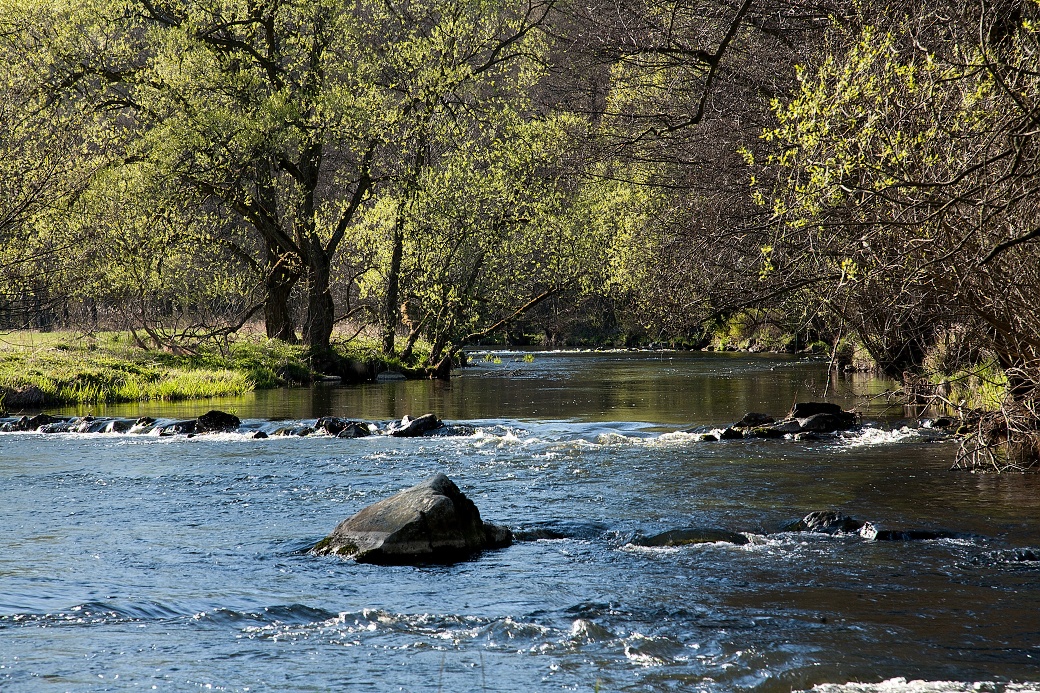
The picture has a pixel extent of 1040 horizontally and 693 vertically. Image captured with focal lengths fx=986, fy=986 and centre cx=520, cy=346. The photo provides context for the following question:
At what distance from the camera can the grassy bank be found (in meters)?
22.6

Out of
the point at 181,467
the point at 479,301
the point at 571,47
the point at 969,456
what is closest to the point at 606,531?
the point at 969,456

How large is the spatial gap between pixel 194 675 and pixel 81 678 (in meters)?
0.62

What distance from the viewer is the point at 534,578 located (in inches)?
309

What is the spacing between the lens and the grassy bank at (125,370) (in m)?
22.6

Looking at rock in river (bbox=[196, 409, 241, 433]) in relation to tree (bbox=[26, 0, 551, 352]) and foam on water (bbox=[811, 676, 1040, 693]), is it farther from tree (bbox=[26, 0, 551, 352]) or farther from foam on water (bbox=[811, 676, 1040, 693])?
foam on water (bbox=[811, 676, 1040, 693])

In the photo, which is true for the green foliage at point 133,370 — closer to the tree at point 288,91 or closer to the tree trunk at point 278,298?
the tree trunk at point 278,298

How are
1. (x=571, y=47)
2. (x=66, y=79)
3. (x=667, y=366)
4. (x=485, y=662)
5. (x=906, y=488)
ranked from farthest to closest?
(x=667, y=366)
(x=66, y=79)
(x=571, y=47)
(x=906, y=488)
(x=485, y=662)

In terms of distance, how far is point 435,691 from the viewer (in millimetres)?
5484

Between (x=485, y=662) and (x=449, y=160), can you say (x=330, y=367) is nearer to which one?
(x=449, y=160)

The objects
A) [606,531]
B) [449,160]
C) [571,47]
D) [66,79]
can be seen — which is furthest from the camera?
[449,160]

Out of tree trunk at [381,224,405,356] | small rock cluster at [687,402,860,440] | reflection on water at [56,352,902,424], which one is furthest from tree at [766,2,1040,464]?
tree trunk at [381,224,405,356]


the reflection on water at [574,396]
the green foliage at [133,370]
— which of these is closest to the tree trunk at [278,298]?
the green foliage at [133,370]

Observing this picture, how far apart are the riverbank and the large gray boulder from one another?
15673 mm

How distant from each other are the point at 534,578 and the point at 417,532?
53.5 inches
